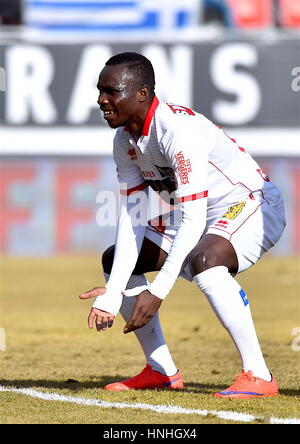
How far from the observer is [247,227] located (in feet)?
20.1

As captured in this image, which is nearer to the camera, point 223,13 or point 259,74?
point 259,74

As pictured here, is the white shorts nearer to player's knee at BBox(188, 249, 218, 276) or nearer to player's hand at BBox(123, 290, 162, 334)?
player's knee at BBox(188, 249, 218, 276)

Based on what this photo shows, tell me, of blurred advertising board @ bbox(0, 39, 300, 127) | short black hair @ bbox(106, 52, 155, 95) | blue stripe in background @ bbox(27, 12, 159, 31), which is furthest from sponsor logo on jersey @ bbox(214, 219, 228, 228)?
blue stripe in background @ bbox(27, 12, 159, 31)

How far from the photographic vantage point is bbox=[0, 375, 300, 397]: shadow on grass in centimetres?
645

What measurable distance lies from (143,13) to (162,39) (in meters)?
0.74

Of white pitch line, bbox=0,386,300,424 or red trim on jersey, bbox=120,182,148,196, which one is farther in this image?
red trim on jersey, bbox=120,182,148,196

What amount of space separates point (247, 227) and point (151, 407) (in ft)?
4.11

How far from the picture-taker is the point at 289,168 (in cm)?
1930

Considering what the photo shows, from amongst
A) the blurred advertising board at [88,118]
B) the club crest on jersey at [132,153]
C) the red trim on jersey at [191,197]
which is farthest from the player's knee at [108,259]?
the blurred advertising board at [88,118]

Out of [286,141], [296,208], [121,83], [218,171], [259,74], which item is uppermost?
[121,83]

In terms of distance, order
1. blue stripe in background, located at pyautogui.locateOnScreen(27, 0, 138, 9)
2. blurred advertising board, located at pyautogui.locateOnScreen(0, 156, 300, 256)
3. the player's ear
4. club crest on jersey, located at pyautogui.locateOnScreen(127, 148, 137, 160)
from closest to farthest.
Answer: the player's ear < club crest on jersey, located at pyautogui.locateOnScreen(127, 148, 137, 160) < blurred advertising board, located at pyautogui.locateOnScreen(0, 156, 300, 256) < blue stripe in background, located at pyautogui.locateOnScreen(27, 0, 138, 9)

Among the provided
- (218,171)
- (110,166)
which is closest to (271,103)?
(110,166)

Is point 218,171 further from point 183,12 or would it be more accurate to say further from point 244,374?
point 183,12

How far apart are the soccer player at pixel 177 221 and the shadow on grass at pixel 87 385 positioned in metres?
0.19
